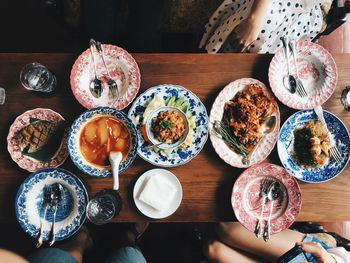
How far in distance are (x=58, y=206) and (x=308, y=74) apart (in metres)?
1.35

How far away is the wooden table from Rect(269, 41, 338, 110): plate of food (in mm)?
48

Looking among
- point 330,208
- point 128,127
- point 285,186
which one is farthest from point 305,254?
point 128,127

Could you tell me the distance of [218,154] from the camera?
177cm

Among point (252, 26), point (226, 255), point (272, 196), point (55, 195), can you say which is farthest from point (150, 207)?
point (252, 26)

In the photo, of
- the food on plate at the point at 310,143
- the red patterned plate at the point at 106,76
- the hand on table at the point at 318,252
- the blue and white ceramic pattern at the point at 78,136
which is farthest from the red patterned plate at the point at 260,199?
the red patterned plate at the point at 106,76

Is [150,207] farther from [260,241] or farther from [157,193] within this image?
[260,241]

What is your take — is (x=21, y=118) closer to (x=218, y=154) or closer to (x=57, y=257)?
(x=57, y=257)

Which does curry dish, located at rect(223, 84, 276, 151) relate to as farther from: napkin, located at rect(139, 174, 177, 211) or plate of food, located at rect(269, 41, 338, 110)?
napkin, located at rect(139, 174, 177, 211)

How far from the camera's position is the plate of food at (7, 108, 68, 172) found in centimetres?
171

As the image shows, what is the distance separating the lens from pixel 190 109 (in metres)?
1.78

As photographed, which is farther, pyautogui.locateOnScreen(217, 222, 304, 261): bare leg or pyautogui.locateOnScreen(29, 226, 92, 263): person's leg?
pyautogui.locateOnScreen(217, 222, 304, 261): bare leg

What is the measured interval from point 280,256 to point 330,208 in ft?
1.47

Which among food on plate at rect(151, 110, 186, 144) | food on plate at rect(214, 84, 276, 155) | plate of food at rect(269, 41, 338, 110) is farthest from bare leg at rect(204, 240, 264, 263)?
plate of food at rect(269, 41, 338, 110)

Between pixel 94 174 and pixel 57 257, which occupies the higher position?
pixel 94 174
